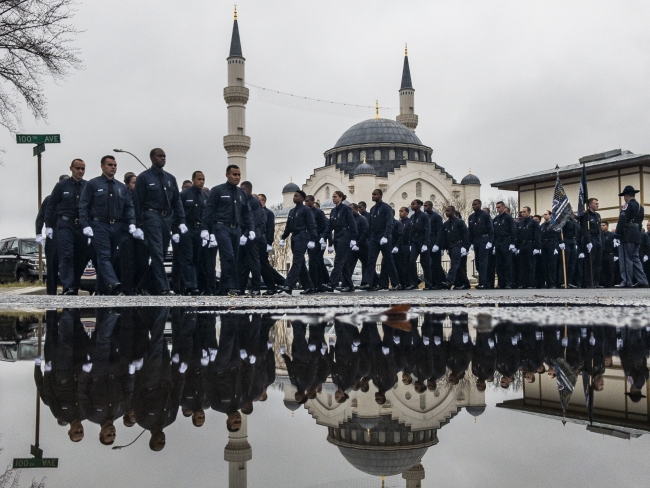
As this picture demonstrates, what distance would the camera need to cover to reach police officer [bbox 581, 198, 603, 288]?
61.1 ft

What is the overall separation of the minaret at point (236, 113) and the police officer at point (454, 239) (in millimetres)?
44711

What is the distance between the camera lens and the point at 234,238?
12.1m

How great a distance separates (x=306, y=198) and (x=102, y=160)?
14.4ft

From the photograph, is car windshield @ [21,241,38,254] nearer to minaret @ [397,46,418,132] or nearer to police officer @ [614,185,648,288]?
police officer @ [614,185,648,288]

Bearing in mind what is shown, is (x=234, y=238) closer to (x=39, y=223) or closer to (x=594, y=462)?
(x=39, y=223)

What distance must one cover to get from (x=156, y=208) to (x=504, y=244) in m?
9.64

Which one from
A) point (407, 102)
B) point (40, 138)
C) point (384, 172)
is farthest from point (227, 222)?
point (407, 102)

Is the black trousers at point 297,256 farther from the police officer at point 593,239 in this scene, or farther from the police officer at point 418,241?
the police officer at point 593,239

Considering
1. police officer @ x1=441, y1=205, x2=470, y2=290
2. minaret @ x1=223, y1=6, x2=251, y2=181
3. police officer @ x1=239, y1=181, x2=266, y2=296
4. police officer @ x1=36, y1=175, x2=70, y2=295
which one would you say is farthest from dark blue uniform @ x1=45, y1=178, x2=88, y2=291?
minaret @ x1=223, y1=6, x2=251, y2=181

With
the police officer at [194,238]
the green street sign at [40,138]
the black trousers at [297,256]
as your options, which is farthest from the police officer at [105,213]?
the green street sign at [40,138]

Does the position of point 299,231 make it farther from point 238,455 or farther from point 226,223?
point 238,455

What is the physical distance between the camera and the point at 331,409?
2424mm

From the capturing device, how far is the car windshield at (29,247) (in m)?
25.6

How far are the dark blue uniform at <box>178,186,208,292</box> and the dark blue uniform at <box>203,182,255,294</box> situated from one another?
206 millimetres
